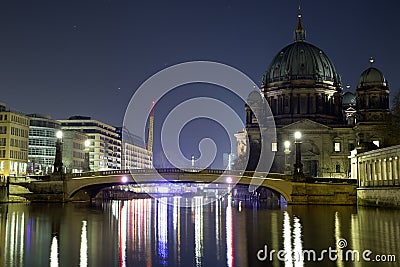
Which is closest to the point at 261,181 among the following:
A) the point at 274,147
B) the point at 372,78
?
the point at 274,147

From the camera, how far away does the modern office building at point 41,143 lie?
458 feet

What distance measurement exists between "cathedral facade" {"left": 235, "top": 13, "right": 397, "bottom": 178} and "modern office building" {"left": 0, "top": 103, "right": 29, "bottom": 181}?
49008 millimetres

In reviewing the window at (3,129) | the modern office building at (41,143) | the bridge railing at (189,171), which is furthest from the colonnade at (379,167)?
the modern office building at (41,143)

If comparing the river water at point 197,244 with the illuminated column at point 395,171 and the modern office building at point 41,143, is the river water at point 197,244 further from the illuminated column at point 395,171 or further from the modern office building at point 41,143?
the modern office building at point 41,143

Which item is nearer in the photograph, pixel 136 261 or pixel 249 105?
pixel 136 261

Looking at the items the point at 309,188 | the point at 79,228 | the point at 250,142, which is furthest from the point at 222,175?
the point at 250,142

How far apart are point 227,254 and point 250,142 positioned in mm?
115283

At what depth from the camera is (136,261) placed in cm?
2825

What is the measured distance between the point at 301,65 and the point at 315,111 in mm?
12626

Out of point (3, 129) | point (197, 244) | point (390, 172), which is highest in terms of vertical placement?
point (3, 129)

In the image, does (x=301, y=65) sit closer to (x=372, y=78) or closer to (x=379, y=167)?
(x=372, y=78)

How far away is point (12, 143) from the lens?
Answer: 121000mm

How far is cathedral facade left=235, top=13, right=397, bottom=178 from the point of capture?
130 m

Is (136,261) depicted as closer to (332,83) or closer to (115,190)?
(115,190)
